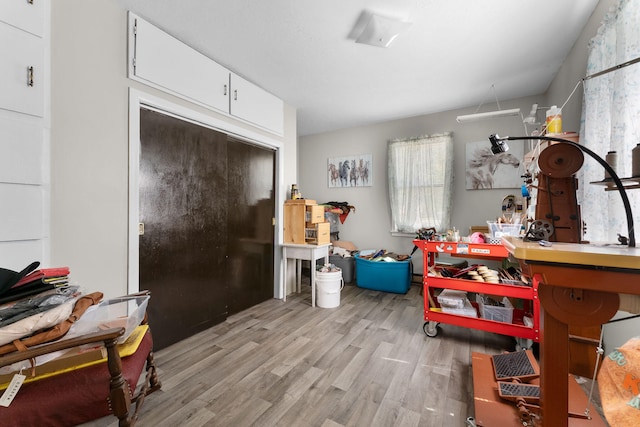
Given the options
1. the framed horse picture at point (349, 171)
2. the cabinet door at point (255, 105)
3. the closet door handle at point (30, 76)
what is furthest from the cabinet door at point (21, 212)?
the framed horse picture at point (349, 171)

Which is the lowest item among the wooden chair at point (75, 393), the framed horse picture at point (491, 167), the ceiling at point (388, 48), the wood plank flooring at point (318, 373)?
the wood plank flooring at point (318, 373)

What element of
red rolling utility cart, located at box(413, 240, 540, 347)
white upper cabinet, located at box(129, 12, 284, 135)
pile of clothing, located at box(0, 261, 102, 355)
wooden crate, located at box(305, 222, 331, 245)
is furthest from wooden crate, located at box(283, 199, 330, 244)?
pile of clothing, located at box(0, 261, 102, 355)

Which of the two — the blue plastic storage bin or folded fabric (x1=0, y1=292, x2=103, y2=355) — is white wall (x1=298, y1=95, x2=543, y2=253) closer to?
the blue plastic storage bin

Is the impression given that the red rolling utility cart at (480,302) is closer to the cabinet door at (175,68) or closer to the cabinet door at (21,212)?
the cabinet door at (175,68)

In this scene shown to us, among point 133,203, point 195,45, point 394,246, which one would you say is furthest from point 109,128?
point 394,246

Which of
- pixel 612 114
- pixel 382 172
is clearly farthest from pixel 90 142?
pixel 382 172

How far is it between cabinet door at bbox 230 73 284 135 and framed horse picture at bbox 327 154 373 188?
1636 millimetres

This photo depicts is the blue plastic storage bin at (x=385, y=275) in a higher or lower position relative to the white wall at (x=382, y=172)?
lower

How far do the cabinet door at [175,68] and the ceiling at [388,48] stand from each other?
83 mm

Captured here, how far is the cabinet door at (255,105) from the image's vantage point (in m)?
2.75

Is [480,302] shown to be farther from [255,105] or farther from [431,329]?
[255,105]

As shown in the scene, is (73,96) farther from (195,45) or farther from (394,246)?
(394,246)

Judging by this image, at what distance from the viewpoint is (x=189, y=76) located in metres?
2.29

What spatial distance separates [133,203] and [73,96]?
763mm
